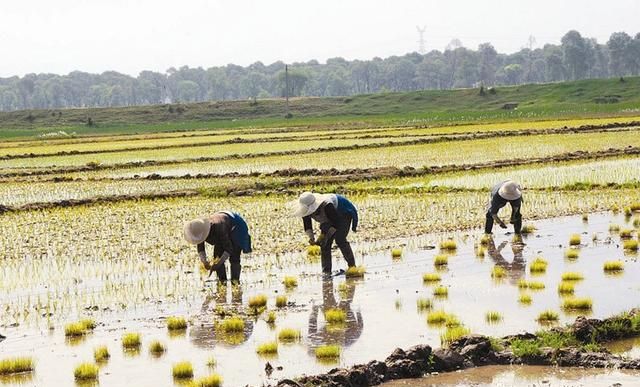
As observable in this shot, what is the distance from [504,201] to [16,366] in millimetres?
9124

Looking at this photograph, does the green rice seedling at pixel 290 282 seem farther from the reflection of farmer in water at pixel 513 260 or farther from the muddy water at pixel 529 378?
the muddy water at pixel 529 378

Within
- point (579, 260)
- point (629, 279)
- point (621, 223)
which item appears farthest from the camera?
point (621, 223)

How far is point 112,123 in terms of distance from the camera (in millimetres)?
85125

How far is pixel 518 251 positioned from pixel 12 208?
12.8 meters

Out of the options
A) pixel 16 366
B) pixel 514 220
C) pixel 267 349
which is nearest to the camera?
pixel 16 366

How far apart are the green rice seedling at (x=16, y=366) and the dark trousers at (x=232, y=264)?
356 cm

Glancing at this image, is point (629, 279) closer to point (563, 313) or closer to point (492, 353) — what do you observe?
point (563, 313)

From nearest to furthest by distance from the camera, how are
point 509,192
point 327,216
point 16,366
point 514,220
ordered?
1. point 16,366
2. point 327,216
3. point 509,192
4. point 514,220

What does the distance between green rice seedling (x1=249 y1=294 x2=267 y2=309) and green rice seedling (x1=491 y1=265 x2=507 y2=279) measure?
315 cm

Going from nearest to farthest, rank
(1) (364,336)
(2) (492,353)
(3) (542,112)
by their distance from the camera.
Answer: (2) (492,353)
(1) (364,336)
(3) (542,112)

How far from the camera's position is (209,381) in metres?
7.51

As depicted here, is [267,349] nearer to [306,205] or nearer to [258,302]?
[258,302]

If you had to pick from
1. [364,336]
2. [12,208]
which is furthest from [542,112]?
[364,336]

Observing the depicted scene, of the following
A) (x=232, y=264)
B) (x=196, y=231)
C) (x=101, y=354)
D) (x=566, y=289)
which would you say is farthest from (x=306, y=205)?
(x=101, y=354)
